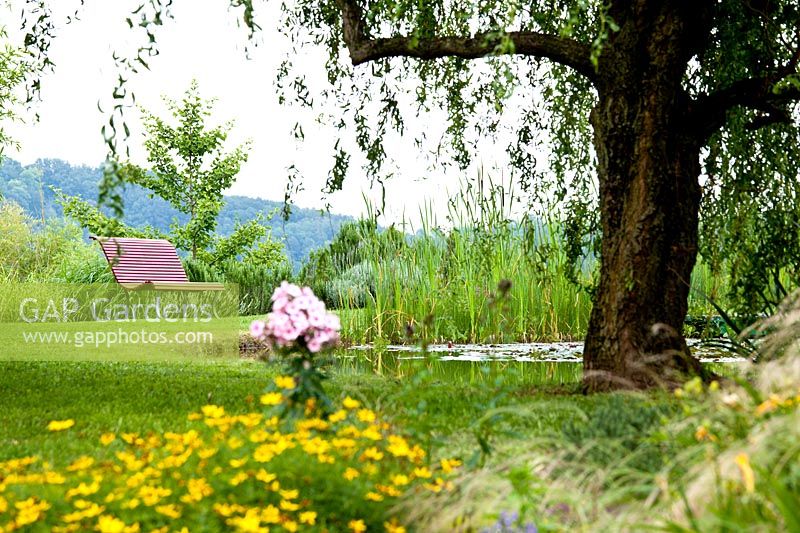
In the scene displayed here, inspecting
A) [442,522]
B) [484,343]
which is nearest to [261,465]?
[442,522]

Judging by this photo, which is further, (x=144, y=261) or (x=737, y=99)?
(x=144, y=261)

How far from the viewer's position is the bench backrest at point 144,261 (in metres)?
12.1

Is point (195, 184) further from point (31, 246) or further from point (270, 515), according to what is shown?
point (270, 515)

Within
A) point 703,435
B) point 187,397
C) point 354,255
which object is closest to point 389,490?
point 703,435

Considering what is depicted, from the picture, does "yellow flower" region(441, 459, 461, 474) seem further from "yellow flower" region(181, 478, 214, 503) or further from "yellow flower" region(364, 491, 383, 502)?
"yellow flower" region(181, 478, 214, 503)

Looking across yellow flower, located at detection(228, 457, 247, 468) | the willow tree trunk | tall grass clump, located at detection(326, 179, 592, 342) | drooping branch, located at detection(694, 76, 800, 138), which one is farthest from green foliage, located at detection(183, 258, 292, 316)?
yellow flower, located at detection(228, 457, 247, 468)

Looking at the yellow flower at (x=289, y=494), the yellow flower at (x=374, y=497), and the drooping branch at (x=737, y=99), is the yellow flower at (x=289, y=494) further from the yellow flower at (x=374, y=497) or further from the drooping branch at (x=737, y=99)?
the drooping branch at (x=737, y=99)

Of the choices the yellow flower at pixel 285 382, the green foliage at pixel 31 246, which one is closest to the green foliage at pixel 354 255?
the yellow flower at pixel 285 382

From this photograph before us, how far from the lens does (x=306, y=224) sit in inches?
1339

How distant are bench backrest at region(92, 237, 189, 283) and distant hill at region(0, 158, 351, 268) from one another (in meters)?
18.3

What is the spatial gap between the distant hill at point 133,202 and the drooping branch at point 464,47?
2569 centimetres

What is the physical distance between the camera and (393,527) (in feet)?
8.44

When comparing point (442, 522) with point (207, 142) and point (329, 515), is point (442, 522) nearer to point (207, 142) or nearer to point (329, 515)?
point (329, 515)

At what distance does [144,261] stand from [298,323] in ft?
31.5
